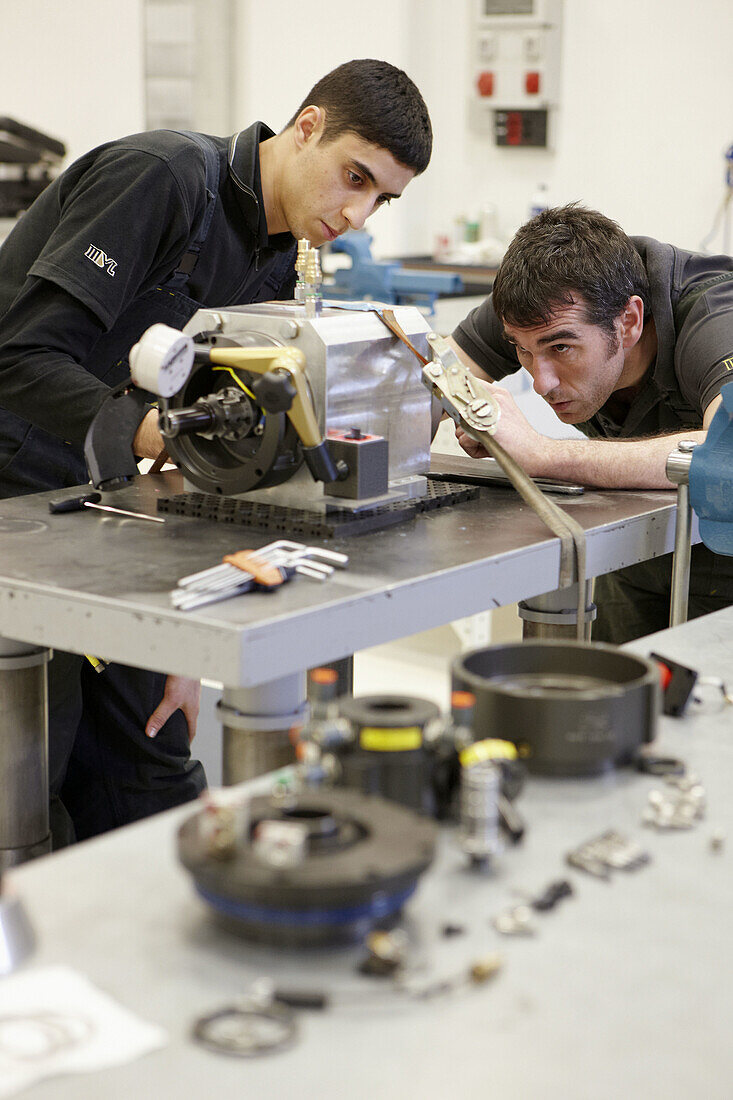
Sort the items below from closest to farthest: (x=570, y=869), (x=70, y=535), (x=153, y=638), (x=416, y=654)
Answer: (x=570, y=869) → (x=153, y=638) → (x=70, y=535) → (x=416, y=654)

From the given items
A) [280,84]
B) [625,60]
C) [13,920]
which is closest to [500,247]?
[625,60]

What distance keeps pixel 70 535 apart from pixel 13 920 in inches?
30.1

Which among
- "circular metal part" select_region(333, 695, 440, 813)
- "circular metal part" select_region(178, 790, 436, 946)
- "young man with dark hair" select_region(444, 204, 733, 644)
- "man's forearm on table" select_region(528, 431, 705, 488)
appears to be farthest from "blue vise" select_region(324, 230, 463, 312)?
"circular metal part" select_region(178, 790, 436, 946)

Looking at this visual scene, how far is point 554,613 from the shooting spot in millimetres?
1715

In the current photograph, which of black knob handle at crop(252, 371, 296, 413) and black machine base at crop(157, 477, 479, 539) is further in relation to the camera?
black machine base at crop(157, 477, 479, 539)

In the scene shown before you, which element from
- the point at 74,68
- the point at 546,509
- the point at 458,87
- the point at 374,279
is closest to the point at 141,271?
the point at 546,509

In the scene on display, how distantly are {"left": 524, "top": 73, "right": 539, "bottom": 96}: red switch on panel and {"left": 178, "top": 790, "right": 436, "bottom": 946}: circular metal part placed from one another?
4.63 m

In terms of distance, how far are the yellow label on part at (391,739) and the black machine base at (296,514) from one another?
2.00 feet

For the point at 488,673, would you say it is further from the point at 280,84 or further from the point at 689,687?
the point at 280,84

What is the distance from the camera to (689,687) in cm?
101

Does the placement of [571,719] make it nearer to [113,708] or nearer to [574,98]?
[113,708]

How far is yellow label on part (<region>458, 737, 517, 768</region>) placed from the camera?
2.60 ft

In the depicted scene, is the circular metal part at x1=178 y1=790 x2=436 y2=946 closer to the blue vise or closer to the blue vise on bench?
the blue vise on bench

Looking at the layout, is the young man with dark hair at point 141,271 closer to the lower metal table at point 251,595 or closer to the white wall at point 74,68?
the lower metal table at point 251,595
